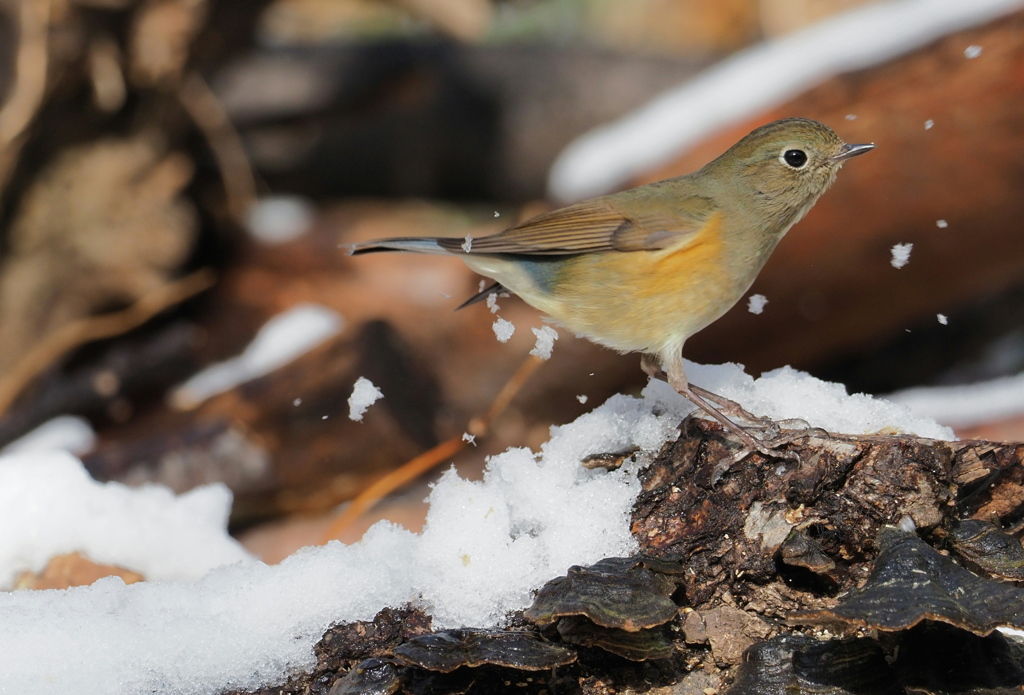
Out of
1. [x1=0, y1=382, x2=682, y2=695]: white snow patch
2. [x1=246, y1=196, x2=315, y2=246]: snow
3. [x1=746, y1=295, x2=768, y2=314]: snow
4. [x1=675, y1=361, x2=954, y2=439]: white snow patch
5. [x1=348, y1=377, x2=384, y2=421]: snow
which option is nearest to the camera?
[x1=0, y1=382, x2=682, y2=695]: white snow patch

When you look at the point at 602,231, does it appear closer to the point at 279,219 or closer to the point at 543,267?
the point at 543,267

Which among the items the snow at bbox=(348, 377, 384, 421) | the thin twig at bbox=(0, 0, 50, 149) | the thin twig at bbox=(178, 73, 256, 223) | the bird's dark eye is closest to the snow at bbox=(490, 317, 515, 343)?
the snow at bbox=(348, 377, 384, 421)

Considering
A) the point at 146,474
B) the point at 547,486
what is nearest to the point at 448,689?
the point at 547,486

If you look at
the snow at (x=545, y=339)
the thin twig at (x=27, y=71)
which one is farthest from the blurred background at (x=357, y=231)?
the snow at (x=545, y=339)

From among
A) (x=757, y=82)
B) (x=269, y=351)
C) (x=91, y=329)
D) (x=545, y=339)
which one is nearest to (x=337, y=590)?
(x=545, y=339)

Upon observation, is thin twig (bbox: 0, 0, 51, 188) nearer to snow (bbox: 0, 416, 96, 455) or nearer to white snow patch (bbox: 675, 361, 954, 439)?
snow (bbox: 0, 416, 96, 455)

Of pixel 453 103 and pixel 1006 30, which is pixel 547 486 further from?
pixel 453 103

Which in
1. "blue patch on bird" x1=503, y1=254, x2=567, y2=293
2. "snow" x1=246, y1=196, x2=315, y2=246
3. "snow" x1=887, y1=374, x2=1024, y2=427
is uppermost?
"blue patch on bird" x1=503, y1=254, x2=567, y2=293
